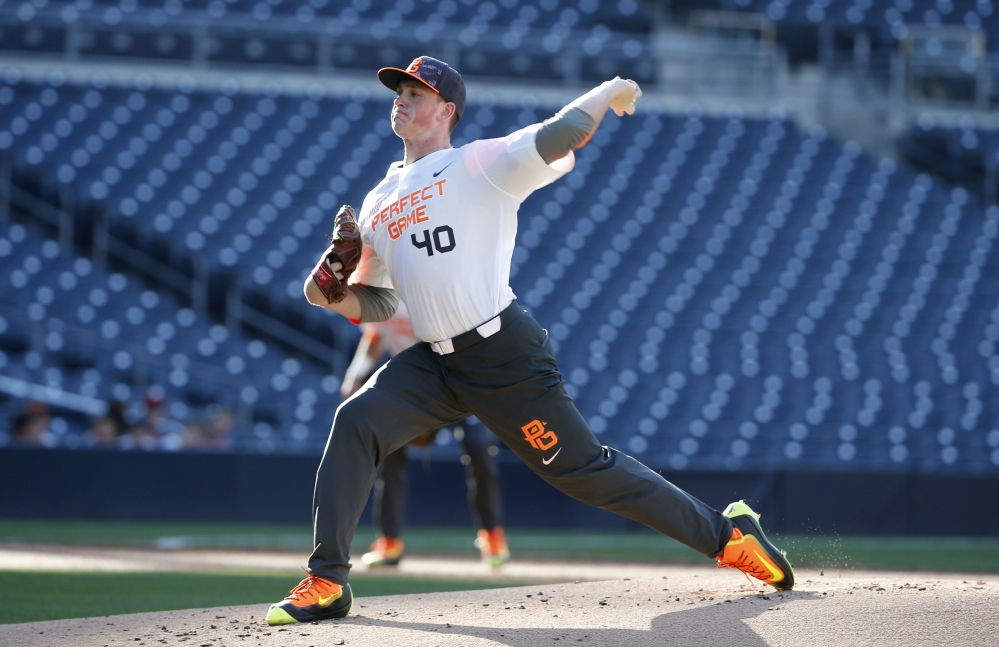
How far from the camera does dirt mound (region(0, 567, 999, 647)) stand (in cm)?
350

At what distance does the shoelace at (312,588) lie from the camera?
3867 millimetres

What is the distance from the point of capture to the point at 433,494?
1130cm

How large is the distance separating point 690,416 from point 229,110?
8.03 m

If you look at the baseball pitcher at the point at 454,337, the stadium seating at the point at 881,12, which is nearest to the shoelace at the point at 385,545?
the baseball pitcher at the point at 454,337

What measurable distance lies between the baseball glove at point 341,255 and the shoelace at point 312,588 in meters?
0.95

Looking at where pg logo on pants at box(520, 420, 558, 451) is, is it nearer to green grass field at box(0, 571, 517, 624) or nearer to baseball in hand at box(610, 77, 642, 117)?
baseball in hand at box(610, 77, 642, 117)

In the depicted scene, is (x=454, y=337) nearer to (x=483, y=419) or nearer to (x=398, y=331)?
(x=483, y=419)

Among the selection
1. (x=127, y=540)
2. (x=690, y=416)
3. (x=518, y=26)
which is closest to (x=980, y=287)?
(x=690, y=416)

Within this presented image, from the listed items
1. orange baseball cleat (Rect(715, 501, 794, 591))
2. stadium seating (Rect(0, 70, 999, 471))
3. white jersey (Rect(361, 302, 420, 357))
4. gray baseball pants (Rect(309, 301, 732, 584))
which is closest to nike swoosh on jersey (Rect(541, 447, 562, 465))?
gray baseball pants (Rect(309, 301, 732, 584))

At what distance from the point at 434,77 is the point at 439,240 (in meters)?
0.59

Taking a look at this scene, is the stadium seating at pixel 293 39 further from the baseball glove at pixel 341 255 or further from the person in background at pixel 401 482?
the baseball glove at pixel 341 255

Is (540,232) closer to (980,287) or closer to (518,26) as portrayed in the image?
(518,26)

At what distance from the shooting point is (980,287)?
1614 centimetres

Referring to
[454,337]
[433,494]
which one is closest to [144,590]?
[454,337]
